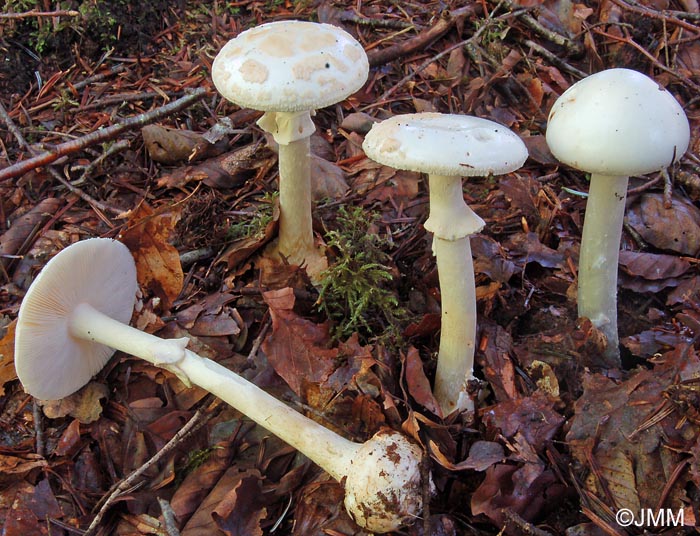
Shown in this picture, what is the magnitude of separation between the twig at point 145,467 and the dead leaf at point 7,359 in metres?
0.86

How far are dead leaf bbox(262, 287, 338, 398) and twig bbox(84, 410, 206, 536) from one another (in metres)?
0.45

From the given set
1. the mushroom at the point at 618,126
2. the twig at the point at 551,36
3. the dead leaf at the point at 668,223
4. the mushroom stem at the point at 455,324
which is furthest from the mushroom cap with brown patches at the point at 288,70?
the twig at the point at 551,36

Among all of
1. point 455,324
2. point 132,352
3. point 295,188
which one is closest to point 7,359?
point 132,352

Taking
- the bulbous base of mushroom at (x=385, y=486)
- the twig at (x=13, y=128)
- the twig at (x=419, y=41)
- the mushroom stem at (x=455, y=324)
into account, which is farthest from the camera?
the twig at (x=419, y=41)

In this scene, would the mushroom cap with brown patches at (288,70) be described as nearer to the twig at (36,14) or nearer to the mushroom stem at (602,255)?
the mushroom stem at (602,255)

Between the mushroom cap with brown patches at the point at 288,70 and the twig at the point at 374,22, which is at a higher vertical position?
the mushroom cap with brown patches at the point at 288,70

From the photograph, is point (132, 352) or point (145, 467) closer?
point (145, 467)

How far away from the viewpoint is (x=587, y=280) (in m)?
2.94

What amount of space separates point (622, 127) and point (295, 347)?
5.85 feet

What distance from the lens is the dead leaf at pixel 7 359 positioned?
2.88 meters

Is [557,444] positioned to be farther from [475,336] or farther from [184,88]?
[184,88]

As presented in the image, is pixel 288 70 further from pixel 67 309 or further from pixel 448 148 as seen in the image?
pixel 67 309

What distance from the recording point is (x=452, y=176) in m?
2.38

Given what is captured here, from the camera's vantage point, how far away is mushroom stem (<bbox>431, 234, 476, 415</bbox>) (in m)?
2.60
